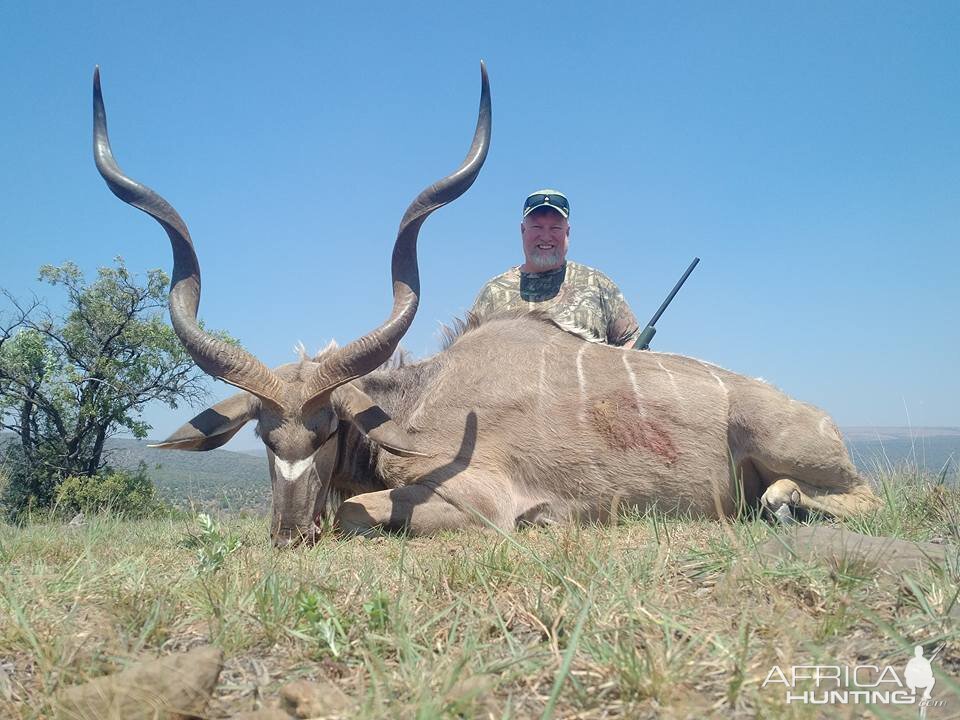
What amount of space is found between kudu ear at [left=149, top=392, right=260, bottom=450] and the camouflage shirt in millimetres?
3242

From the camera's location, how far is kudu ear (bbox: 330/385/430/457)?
423 centimetres

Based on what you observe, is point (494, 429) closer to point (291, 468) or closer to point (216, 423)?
point (291, 468)

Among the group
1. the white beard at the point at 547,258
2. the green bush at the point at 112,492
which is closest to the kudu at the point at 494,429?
the white beard at the point at 547,258

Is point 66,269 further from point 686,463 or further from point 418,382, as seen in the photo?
point 686,463

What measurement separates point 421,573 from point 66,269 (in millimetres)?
16532

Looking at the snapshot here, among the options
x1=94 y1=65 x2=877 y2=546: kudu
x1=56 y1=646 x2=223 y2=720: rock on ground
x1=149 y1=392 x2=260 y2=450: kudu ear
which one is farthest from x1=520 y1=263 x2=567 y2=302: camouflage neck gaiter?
x1=56 y1=646 x2=223 y2=720: rock on ground

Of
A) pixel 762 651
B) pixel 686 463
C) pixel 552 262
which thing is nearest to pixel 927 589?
pixel 762 651

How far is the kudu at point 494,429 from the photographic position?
415 centimetres

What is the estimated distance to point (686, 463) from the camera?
15.2ft

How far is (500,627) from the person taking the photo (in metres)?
1.82

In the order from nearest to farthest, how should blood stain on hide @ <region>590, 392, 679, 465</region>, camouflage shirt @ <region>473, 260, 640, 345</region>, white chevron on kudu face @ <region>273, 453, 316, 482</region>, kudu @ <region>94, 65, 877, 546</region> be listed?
white chevron on kudu face @ <region>273, 453, 316, 482</region> < kudu @ <region>94, 65, 877, 546</region> < blood stain on hide @ <region>590, 392, 679, 465</region> < camouflage shirt @ <region>473, 260, 640, 345</region>

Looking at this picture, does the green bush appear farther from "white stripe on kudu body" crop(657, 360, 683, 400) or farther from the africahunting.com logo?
the africahunting.com logo

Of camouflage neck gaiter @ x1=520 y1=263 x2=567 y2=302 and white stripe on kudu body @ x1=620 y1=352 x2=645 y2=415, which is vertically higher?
camouflage neck gaiter @ x1=520 y1=263 x2=567 y2=302

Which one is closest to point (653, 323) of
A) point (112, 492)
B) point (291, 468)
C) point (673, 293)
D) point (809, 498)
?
point (673, 293)
